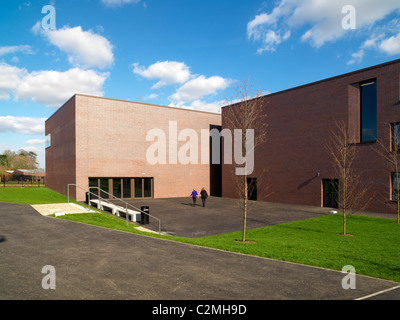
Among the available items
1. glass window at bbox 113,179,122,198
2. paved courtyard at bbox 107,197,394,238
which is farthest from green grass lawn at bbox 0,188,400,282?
glass window at bbox 113,179,122,198

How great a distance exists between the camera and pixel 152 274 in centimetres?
682

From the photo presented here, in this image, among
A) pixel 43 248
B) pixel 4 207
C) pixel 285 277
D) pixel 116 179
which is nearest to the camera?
pixel 285 277

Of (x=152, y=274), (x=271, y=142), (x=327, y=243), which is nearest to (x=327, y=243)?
(x=327, y=243)

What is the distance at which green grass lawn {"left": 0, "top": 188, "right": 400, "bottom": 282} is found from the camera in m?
8.11

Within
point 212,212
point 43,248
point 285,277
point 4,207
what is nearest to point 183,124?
point 212,212

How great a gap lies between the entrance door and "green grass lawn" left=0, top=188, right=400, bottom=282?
15.8ft

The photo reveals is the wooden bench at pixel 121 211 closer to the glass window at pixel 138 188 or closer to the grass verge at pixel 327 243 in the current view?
the grass verge at pixel 327 243

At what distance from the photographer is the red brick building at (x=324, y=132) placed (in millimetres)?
19844

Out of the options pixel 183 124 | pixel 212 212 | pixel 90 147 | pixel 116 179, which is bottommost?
pixel 212 212

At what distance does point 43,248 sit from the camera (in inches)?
355

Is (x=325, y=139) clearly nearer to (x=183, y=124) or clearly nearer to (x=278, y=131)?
(x=278, y=131)

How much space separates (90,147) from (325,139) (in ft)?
70.6

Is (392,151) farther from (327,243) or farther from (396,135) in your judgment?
(327,243)

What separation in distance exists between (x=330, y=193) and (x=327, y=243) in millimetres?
13192
